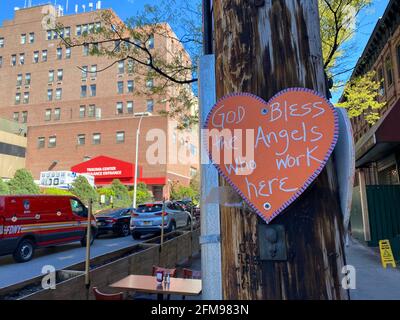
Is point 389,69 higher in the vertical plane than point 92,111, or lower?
lower

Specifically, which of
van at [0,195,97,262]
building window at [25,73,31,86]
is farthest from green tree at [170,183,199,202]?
building window at [25,73,31,86]

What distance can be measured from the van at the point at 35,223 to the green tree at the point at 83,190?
61.9ft

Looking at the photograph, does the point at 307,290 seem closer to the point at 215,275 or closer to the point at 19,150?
the point at 215,275

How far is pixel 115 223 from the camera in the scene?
18875mm

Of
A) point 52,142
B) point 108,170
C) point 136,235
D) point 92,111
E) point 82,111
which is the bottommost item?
point 136,235

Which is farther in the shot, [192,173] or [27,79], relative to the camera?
[27,79]

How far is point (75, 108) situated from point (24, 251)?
4487cm

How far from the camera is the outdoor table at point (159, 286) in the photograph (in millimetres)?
5519

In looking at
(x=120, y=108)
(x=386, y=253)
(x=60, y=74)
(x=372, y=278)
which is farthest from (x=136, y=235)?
(x=60, y=74)

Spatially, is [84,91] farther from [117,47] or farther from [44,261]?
[44,261]

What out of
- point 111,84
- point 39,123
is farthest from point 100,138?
point 39,123

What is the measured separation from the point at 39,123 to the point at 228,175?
2336 inches

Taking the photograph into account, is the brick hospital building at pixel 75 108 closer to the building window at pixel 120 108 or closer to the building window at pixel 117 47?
the building window at pixel 120 108

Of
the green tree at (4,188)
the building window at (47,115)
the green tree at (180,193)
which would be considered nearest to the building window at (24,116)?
the building window at (47,115)
